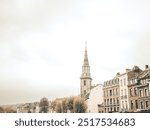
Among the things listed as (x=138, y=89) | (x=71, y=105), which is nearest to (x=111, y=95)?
(x=138, y=89)

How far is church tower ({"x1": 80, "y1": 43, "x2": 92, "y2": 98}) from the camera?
607 centimetres

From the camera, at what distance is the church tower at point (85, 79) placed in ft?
19.9

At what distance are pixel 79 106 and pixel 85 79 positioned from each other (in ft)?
1.77

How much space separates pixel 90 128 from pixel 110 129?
32cm

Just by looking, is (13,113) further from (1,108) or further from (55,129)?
(55,129)

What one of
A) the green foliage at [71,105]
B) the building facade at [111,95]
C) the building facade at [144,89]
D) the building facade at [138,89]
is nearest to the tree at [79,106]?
the green foliage at [71,105]

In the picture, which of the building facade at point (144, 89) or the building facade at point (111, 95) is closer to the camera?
the building facade at point (144, 89)

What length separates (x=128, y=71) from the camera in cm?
619

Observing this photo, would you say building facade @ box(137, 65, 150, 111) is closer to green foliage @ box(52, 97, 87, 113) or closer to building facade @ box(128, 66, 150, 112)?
building facade @ box(128, 66, 150, 112)

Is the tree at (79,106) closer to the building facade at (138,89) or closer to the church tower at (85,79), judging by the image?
the church tower at (85,79)

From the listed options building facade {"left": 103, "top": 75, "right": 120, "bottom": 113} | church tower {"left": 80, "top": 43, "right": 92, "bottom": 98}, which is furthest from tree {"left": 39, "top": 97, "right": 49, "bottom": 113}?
building facade {"left": 103, "top": 75, "right": 120, "bottom": 113}

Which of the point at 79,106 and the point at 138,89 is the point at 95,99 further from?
the point at 138,89

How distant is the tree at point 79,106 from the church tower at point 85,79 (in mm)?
160

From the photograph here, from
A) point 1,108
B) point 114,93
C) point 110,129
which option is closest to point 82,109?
point 114,93
